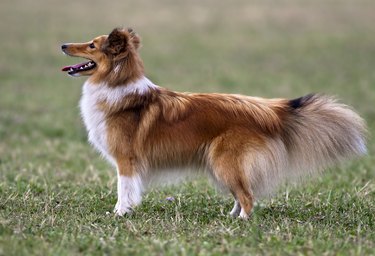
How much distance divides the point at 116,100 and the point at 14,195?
1645mm

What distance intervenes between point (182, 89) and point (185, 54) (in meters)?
6.13

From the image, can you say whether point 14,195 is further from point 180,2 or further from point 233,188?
point 180,2

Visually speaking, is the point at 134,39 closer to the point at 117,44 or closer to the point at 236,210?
the point at 117,44

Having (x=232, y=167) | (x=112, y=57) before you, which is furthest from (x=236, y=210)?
(x=112, y=57)

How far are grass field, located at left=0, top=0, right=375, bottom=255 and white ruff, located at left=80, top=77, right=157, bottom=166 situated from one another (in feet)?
2.41

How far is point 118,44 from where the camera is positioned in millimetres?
6934

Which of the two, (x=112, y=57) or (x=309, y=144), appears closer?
(x=309, y=144)

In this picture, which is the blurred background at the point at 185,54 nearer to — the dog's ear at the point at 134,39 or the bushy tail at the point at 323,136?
the dog's ear at the point at 134,39

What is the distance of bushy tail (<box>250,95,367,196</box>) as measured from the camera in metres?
6.71

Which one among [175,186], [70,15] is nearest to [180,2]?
[70,15]

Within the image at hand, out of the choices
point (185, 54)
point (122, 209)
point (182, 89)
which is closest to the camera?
point (122, 209)

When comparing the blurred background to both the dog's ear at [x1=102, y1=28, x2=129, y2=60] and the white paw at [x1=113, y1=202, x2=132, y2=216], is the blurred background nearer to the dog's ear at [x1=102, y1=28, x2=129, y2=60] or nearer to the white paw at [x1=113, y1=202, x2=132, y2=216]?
the white paw at [x1=113, y1=202, x2=132, y2=216]

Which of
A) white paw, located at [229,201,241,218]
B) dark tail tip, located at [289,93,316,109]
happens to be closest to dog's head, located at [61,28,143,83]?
dark tail tip, located at [289,93,316,109]

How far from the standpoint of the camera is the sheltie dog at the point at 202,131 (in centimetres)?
668
